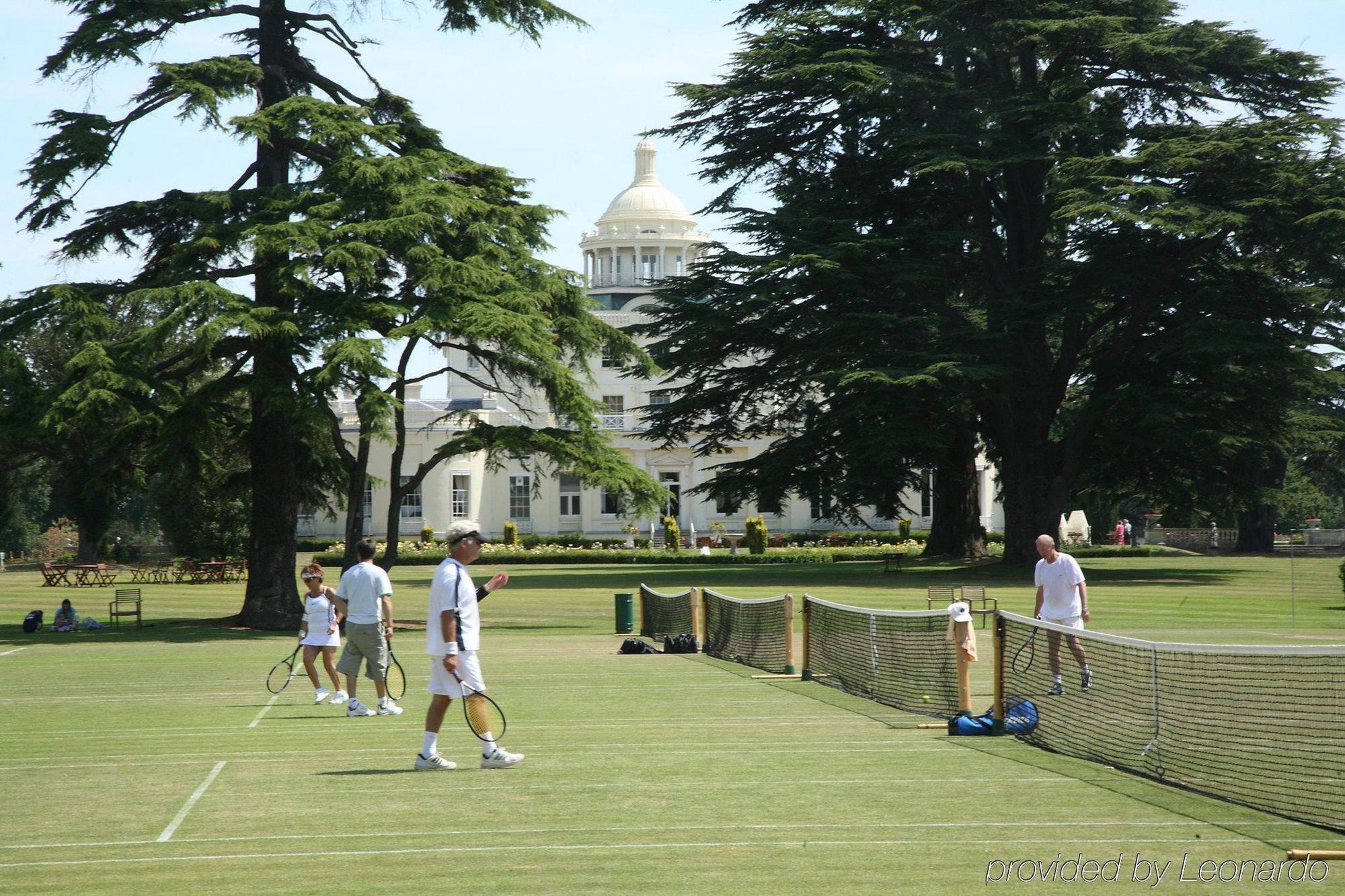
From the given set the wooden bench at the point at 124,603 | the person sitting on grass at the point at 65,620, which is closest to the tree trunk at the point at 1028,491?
the wooden bench at the point at 124,603

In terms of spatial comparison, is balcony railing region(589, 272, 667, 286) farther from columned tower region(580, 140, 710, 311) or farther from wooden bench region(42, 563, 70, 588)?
wooden bench region(42, 563, 70, 588)

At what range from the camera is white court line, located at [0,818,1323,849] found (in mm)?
8062

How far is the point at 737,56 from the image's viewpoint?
4459 centimetres

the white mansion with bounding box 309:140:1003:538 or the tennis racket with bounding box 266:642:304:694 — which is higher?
the white mansion with bounding box 309:140:1003:538

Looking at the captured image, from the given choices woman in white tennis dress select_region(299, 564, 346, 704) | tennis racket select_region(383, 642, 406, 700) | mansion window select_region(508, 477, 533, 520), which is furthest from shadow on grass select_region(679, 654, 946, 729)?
mansion window select_region(508, 477, 533, 520)

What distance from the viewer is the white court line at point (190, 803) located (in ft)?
27.2

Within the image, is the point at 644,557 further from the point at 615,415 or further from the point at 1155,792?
the point at 1155,792

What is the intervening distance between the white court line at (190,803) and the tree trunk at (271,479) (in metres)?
18.7

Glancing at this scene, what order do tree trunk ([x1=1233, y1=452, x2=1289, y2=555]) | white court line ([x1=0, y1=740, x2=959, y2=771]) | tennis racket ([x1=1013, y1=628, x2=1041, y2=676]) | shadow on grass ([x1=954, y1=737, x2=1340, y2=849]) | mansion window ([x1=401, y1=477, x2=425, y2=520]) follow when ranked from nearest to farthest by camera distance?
shadow on grass ([x1=954, y1=737, x2=1340, y2=849]) < white court line ([x1=0, y1=740, x2=959, y2=771]) < tennis racket ([x1=1013, y1=628, x2=1041, y2=676]) < tree trunk ([x1=1233, y1=452, x2=1289, y2=555]) < mansion window ([x1=401, y1=477, x2=425, y2=520])

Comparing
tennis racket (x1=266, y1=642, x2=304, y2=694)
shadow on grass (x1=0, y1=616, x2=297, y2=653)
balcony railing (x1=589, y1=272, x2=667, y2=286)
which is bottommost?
shadow on grass (x1=0, y1=616, x2=297, y2=653)

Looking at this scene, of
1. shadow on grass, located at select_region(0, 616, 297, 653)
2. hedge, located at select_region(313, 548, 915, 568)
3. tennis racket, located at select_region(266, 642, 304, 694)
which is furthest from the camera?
hedge, located at select_region(313, 548, 915, 568)

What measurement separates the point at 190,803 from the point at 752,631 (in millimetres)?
11854

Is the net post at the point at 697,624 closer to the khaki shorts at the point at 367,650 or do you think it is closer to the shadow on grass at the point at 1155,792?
the khaki shorts at the point at 367,650

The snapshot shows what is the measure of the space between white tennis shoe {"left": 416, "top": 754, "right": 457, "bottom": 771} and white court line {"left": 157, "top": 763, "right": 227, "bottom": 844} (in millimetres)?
1407
